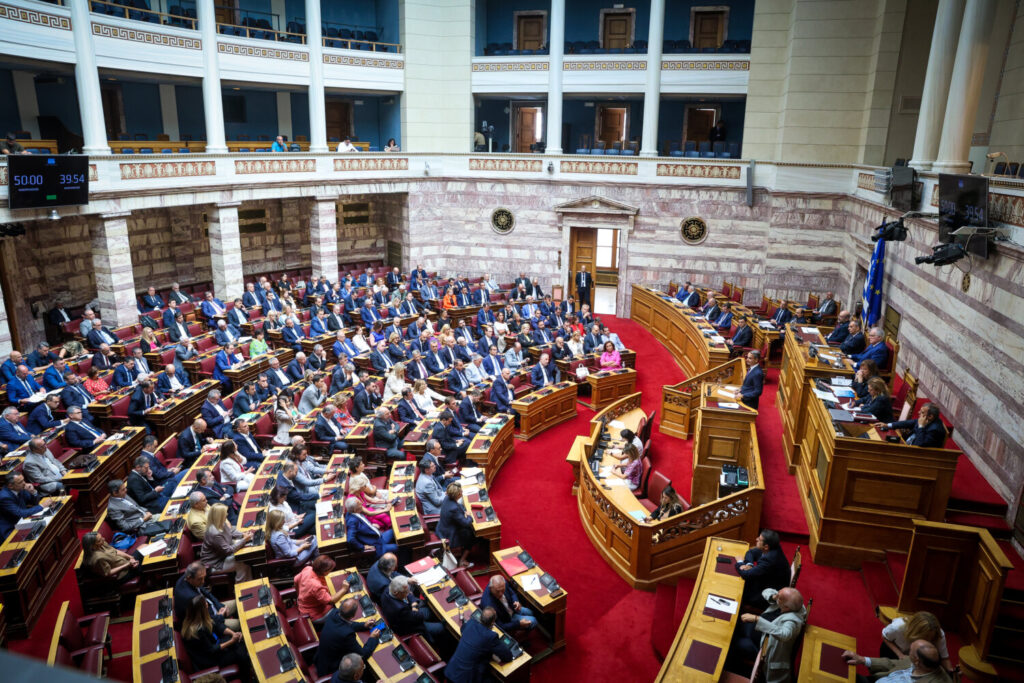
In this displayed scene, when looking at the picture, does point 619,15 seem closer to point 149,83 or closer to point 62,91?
point 149,83

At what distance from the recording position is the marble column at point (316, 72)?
18.7 meters

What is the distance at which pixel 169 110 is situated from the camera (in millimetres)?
19688

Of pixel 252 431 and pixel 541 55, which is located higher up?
pixel 541 55

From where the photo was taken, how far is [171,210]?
19281 millimetres

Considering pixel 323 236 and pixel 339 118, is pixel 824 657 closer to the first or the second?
pixel 323 236

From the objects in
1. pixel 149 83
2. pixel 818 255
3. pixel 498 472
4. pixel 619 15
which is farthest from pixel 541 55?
pixel 498 472

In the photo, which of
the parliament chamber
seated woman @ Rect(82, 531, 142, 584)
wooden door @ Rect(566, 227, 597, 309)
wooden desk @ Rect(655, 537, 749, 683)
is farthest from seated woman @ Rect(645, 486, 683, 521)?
wooden door @ Rect(566, 227, 597, 309)

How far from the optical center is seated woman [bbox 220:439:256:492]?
8961 mm

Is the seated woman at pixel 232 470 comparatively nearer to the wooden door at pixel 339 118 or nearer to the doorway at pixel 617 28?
the wooden door at pixel 339 118

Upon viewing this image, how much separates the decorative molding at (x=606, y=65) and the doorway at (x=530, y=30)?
262cm

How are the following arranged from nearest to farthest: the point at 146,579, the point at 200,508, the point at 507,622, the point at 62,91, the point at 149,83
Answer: the point at 507,622
the point at 146,579
the point at 200,508
the point at 62,91
the point at 149,83

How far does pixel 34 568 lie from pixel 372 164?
15.6 meters

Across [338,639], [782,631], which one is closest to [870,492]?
[782,631]

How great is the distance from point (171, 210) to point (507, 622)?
17.3 m
